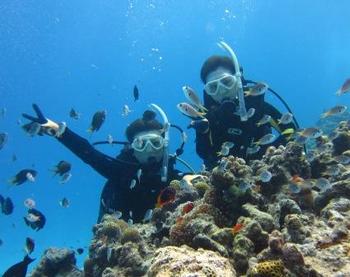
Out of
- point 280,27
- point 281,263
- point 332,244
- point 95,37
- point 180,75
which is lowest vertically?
point 281,263

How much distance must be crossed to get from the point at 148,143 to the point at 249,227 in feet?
17.3

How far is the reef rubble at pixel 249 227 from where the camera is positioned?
320cm

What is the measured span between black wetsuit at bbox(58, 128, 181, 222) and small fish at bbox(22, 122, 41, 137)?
0.89 metres

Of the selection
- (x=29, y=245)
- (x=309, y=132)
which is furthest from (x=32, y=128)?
(x=309, y=132)

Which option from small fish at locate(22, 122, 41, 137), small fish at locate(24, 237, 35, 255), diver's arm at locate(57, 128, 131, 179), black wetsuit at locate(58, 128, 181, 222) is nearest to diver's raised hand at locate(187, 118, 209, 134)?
black wetsuit at locate(58, 128, 181, 222)

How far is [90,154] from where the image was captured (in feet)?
29.8

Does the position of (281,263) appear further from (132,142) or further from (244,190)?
(132,142)

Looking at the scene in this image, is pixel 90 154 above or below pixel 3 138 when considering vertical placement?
below

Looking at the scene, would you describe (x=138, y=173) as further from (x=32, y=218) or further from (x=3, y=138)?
(x=3, y=138)

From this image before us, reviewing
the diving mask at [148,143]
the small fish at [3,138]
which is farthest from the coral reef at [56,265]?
the small fish at [3,138]

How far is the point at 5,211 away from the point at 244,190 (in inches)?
246

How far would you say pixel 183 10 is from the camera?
282 feet

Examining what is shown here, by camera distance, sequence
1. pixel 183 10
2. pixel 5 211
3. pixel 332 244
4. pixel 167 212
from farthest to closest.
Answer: pixel 183 10
pixel 5 211
pixel 167 212
pixel 332 244

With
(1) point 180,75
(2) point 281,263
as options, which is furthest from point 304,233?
(1) point 180,75
